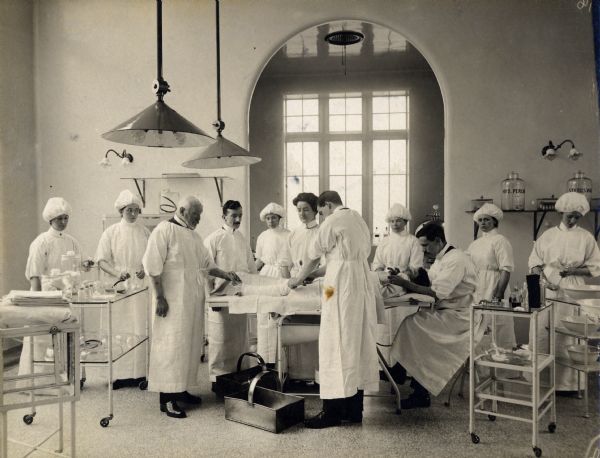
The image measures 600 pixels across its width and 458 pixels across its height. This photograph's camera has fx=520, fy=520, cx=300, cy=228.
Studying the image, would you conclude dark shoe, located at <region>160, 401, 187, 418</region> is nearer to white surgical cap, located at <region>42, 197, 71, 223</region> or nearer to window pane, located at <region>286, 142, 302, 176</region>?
white surgical cap, located at <region>42, 197, 71, 223</region>

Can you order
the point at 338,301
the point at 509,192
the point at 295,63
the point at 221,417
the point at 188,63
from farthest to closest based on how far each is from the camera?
1. the point at 295,63
2. the point at 188,63
3. the point at 509,192
4. the point at 221,417
5. the point at 338,301

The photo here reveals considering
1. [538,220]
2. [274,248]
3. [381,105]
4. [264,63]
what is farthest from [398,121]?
[274,248]

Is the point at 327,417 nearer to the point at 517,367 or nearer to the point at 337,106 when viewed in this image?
the point at 517,367

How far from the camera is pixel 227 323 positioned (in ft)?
16.1

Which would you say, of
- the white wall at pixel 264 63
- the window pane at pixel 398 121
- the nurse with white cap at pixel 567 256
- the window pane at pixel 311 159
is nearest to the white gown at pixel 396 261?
the white wall at pixel 264 63

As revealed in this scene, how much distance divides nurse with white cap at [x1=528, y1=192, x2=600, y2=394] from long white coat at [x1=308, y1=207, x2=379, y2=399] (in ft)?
6.59

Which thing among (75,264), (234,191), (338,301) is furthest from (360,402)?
(234,191)

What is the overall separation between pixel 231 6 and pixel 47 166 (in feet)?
9.70

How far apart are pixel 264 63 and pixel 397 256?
9.08 ft

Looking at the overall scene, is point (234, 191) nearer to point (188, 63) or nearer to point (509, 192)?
point (188, 63)

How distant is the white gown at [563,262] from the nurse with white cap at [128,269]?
12.3 ft

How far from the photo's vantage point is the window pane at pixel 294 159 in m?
9.75

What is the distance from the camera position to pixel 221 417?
13.5ft

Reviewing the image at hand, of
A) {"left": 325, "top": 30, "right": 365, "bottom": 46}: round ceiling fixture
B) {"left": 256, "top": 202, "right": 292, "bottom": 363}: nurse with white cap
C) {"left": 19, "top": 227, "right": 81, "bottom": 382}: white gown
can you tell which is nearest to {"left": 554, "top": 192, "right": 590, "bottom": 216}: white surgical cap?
{"left": 256, "top": 202, "right": 292, "bottom": 363}: nurse with white cap
